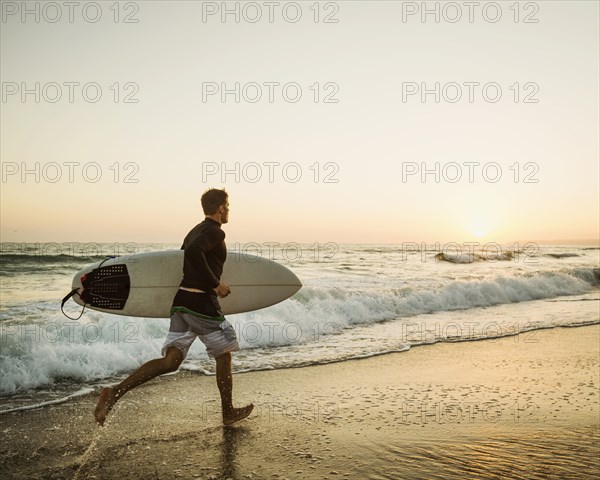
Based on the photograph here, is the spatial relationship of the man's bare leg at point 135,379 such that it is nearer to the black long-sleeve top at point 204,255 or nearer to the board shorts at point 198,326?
the board shorts at point 198,326

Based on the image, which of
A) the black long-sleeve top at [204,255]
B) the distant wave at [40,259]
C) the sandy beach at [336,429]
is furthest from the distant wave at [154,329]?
the distant wave at [40,259]

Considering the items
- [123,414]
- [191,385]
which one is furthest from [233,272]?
[123,414]

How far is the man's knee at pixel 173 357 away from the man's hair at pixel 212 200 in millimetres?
1076

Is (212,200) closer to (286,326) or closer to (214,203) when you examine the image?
(214,203)

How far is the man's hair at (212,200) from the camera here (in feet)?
13.5

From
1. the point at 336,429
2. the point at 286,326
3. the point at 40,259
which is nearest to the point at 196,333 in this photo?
the point at 336,429

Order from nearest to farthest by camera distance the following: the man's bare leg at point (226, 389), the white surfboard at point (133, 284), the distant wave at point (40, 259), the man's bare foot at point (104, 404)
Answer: the man's bare foot at point (104, 404) < the man's bare leg at point (226, 389) < the white surfboard at point (133, 284) < the distant wave at point (40, 259)

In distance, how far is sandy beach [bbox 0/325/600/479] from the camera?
3498mm

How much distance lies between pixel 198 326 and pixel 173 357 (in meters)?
0.29

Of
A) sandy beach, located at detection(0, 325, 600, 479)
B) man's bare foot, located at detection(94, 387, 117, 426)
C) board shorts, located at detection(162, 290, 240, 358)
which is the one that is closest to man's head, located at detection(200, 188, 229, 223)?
board shorts, located at detection(162, 290, 240, 358)

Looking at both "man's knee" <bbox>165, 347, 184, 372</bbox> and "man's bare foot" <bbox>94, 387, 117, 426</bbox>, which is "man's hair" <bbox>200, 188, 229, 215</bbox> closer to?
"man's knee" <bbox>165, 347, 184, 372</bbox>

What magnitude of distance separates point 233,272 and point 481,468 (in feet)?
10.2

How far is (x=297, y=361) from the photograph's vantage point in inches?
277

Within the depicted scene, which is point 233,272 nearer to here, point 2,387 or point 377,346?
point 2,387
